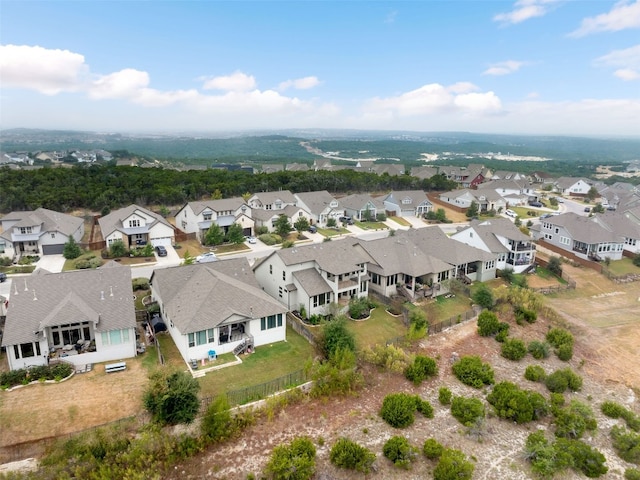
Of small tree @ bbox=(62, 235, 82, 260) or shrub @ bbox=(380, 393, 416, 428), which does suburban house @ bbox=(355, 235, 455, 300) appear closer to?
shrub @ bbox=(380, 393, 416, 428)

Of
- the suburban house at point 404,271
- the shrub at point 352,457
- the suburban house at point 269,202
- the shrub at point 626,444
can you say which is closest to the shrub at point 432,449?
the shrub at point 352,457

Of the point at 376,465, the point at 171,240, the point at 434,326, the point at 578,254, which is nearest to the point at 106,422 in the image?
the point at 376,465

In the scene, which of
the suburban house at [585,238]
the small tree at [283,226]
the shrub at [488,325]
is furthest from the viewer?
the small tree at [283,226]

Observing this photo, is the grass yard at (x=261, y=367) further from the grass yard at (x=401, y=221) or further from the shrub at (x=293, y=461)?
the grass yard at (x=401, y=221)

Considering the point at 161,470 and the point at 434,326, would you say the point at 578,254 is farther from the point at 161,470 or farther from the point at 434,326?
the point at 161,470

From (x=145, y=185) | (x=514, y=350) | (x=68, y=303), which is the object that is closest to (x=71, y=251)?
(x=68, y=303)

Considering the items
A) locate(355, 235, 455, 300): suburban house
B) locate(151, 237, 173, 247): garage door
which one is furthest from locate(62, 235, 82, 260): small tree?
locate(355, 235, 455, 300): suburban house

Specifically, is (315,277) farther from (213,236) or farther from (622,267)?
(622,267)
